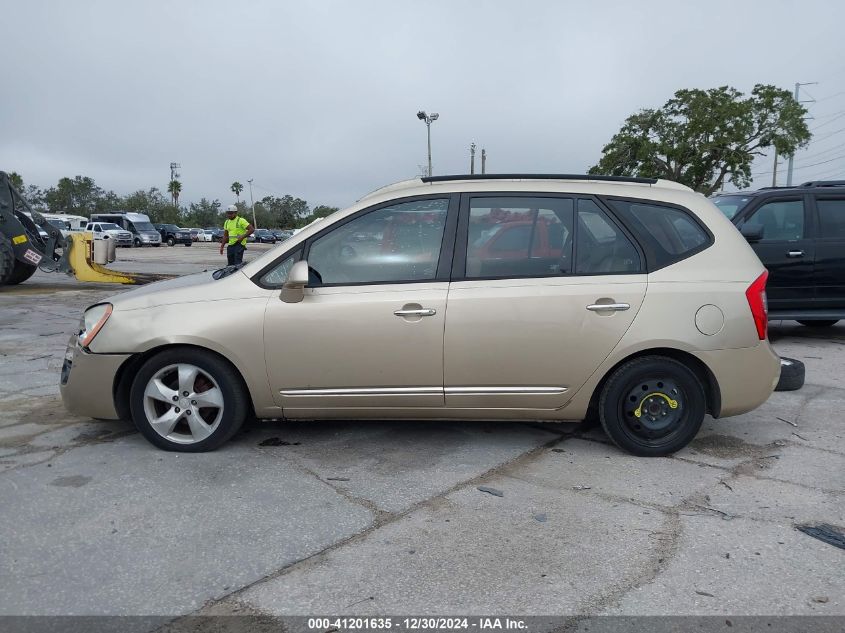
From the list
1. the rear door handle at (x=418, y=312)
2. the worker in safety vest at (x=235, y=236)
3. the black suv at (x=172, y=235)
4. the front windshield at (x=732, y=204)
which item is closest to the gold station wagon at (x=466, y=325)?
the rear door handle at (x=418, y=312)

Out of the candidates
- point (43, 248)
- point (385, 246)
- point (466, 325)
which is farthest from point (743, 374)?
point (43, 248)

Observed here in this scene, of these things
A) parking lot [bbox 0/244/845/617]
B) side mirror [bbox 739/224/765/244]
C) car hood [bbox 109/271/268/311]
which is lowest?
parking lot [bbox 0/244/845/617]

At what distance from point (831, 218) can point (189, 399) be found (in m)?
7.40

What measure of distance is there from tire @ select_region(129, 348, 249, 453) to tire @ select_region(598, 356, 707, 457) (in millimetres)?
2275

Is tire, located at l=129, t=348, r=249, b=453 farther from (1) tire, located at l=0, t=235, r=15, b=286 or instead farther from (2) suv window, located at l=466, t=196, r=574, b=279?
(1) tire, located at l=0, t=235, r=15, b=286

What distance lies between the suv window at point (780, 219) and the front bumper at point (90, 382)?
7028 mm

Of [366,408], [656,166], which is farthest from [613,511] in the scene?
[656,166]

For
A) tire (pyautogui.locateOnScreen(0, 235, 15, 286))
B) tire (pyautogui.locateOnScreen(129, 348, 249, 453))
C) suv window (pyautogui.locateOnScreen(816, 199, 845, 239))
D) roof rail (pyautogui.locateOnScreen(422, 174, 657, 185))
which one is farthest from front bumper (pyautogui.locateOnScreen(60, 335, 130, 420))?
tire (pyautogui.locateOnScreen(0, 235, 15, 286))

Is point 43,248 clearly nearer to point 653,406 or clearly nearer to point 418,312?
point 418,312

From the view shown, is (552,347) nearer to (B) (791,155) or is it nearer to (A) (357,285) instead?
(A) (357,285)

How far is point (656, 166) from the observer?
42406mm

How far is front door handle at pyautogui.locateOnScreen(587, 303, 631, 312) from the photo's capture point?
3877 millimetres

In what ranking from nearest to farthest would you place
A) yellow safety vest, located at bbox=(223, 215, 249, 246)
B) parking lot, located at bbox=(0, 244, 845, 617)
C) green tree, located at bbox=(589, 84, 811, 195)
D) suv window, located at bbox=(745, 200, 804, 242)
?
parking lot, located at bbox=(0, 244, 845, 617) < suv window, located at bbox=(745, 200, 804, 242) < yellow safety vest, located at bbox=(223, 215, 249, 246) < green tree, located at bbox=(589, 84, 811, 195)

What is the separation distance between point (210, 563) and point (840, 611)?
8.26 ft
